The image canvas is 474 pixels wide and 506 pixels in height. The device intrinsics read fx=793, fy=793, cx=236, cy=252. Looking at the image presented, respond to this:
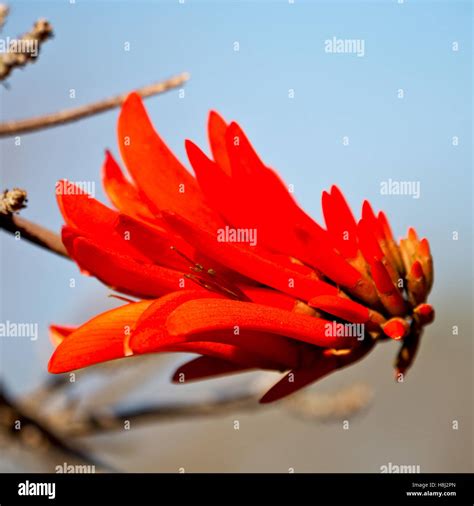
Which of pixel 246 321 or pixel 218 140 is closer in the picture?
pixel 246 321

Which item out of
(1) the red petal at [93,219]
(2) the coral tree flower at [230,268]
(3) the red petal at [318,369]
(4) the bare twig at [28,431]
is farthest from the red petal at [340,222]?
(4) the bare twig at [28,431]

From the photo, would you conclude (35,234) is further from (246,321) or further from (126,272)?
(246,321)

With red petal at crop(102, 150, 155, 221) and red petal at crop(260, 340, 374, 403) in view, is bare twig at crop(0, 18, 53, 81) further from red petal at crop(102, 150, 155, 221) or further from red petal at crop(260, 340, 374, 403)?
red petal at crop(260, 340, 374, 403)

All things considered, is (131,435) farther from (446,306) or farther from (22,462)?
(446,306)

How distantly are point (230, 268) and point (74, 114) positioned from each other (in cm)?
30

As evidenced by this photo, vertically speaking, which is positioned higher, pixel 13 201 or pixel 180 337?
Answer: pixel 13 201

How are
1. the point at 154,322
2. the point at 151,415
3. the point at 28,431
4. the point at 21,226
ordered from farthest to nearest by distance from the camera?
1. the point at 151,415
2. the point at 28,431
3. the point at 21,226
4. the point at 154,322

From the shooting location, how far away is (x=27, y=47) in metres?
0.97

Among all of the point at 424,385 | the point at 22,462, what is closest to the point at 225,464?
the point at 424,385

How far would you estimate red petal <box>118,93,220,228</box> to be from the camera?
0.92 m

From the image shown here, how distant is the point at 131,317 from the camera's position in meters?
0.86

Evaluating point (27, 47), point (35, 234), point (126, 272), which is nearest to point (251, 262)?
point (126, 272)
